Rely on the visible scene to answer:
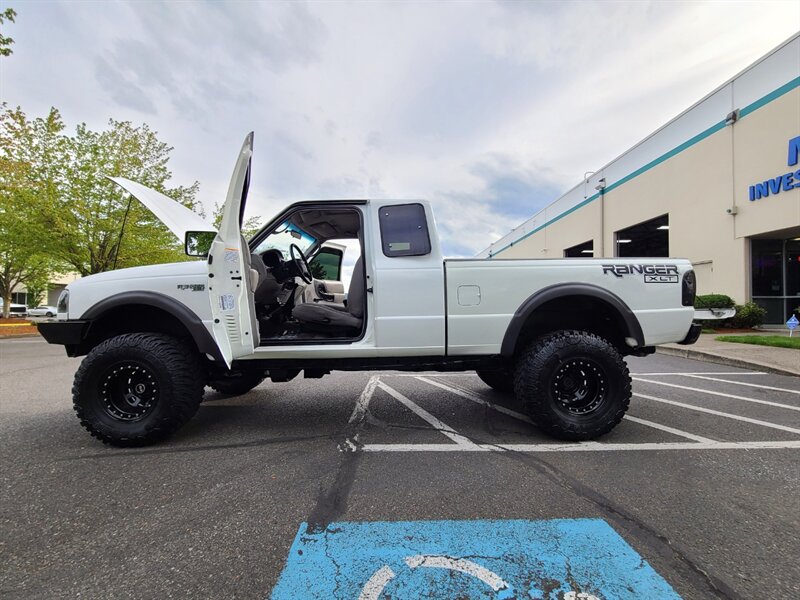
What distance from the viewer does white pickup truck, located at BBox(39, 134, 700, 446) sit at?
10.4 feet

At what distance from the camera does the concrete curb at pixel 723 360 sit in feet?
21.4

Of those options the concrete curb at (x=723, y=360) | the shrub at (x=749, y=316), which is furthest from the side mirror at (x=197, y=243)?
the shrub at (x=749, y=316)

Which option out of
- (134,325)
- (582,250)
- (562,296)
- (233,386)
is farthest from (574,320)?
(582,250)

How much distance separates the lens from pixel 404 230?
3514 mm

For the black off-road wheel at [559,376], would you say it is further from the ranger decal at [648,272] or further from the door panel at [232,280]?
the door panel at [232,280]

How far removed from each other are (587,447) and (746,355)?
7.17 m

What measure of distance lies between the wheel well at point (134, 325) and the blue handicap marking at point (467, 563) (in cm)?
236

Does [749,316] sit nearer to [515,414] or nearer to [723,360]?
[723,360]

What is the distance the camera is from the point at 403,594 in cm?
158

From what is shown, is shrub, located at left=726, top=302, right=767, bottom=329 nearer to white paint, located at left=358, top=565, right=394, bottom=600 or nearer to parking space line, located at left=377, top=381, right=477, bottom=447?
parking space line, located at left=377, top=381, right=477, bottom=447

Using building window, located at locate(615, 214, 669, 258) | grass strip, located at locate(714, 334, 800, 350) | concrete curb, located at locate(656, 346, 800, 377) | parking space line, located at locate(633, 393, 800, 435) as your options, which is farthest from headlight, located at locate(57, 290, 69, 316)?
building window, located at locate(615, 214, 669, 258)

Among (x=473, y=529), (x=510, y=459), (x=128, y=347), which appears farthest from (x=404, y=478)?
(x=128, y=347)

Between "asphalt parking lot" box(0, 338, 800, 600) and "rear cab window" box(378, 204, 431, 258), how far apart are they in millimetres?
1677

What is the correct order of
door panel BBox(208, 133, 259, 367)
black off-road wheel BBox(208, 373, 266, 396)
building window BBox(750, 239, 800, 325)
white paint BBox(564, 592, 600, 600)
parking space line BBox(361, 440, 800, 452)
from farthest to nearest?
building window BBox(750, 239, 800, 325) < black off-road wheel BBox(208, 373, 266, 396) < parking space line BBox(361, 440, 800, 452) < door panel BBox(208, 133, 259, 367) < white paint BBox(564, 592, 600, 600)
